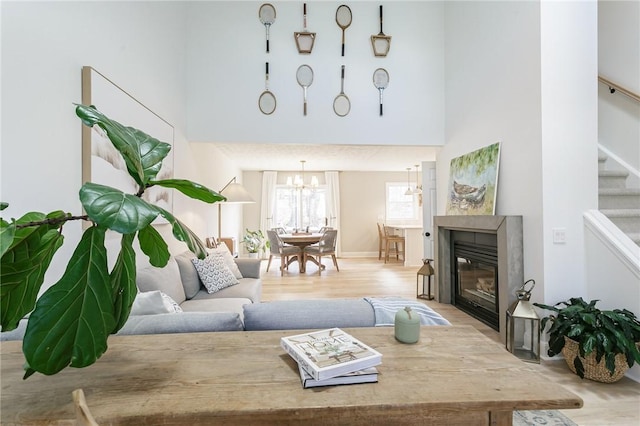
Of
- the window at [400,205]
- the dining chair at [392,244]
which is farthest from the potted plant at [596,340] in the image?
the window at [400,205]

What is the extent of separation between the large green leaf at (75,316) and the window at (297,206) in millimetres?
7312

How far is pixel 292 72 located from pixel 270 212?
4.60 metres

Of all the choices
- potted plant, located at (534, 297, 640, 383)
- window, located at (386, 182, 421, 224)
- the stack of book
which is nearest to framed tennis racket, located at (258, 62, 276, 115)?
the stack of book

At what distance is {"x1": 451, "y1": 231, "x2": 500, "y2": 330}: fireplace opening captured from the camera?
300 centimetres

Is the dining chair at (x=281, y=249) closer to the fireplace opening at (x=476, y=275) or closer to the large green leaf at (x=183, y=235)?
the fireplace opening at (x=476, y=275)

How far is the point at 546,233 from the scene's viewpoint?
2346 mm

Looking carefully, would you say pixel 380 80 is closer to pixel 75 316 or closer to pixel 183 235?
pixel 183 235

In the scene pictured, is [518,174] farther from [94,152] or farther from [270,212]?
[270,212]

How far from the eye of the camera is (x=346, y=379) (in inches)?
29.5

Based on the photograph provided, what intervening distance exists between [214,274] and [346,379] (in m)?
2.36

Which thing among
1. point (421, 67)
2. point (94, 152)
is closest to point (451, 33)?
point (421, 67)

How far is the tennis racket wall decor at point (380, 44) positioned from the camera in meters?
3.73

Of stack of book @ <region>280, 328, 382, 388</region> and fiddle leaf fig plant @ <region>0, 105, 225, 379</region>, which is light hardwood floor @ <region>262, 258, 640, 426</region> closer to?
stack of book @ <region>280, 328, 382, 388</region>

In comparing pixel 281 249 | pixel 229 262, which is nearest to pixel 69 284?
pixel 229 262
